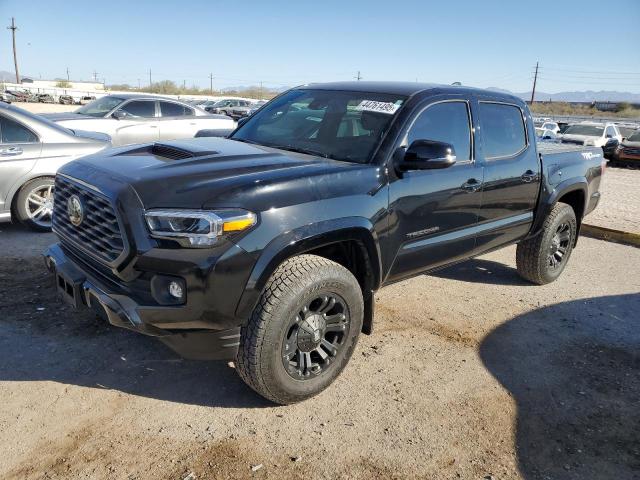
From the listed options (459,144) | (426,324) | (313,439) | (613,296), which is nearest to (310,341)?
(313,439)

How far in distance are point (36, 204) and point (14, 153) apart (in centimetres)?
61

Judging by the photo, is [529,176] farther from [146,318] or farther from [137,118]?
[137,118]

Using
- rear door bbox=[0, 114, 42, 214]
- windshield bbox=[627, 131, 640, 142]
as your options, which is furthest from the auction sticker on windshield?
windshield bbox=[627, 131, 640, 142]

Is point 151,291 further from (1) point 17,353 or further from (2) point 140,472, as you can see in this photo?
(1) point 17,353

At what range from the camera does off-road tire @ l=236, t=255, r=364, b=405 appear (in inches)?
111

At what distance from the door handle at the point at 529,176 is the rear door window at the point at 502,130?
205 millimetres

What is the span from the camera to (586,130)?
822 inches

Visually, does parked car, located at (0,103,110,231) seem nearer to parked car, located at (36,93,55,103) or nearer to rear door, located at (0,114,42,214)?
rear door, located at (0,114,42,214)

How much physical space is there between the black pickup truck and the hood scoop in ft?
0.05

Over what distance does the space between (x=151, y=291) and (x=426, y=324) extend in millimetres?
2541

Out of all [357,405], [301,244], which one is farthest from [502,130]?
[357,405]

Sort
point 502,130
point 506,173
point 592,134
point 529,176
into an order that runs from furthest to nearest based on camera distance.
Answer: point 592,134 → point 529,176 → point 502,130 → point 506,173

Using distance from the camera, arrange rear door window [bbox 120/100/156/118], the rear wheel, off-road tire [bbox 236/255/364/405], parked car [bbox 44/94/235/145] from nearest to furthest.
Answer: off-road tire [bbox 236/255/364/405] < the rear wheel < parked car [bbox 44/94/235/145] < rear door window [bbox 120/100/156/118]

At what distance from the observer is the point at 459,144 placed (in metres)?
3.97
